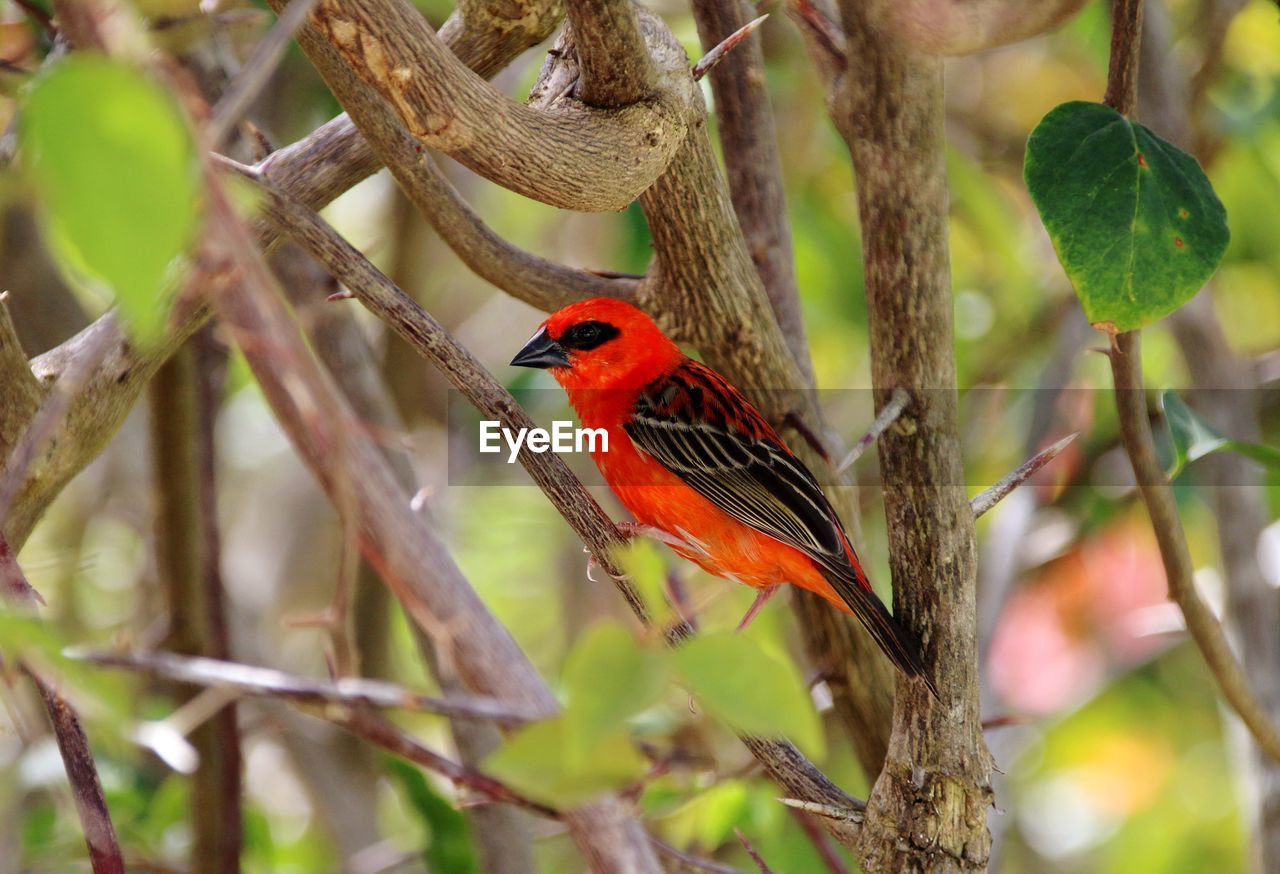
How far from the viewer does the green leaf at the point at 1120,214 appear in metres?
1.95

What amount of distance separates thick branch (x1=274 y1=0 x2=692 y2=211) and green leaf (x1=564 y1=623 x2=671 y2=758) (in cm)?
82

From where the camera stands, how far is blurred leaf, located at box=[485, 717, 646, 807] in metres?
1.07

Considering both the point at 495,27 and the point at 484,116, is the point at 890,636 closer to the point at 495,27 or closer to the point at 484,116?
the point at 484,116

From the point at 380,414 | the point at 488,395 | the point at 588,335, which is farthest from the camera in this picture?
the point at 380,414

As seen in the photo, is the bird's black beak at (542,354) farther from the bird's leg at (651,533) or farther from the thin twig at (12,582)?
the thin twig at (12,582)

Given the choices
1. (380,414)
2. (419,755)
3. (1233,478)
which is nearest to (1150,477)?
(419,755)

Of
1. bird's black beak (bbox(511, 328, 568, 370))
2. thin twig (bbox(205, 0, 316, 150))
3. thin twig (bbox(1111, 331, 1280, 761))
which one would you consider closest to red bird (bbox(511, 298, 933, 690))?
bird's black beak (bbox(511, 328, 568, 370))

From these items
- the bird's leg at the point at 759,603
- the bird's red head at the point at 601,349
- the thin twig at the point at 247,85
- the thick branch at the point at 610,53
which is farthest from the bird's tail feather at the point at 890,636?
the thin twig at the point at 247,85

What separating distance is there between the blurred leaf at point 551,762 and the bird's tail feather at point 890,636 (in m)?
0.94

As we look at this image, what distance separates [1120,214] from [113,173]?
1.60m

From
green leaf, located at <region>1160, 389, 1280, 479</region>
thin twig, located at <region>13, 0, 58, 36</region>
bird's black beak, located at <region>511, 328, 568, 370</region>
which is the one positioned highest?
thin twig, located at <region>13, 0, 58, 36</region>

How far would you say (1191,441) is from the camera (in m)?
2.34

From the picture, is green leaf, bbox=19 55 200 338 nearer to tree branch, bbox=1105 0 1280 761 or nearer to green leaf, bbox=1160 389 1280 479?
tree branch, bbox=1105 0 1280 761

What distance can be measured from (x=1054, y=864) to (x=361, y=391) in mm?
3783
